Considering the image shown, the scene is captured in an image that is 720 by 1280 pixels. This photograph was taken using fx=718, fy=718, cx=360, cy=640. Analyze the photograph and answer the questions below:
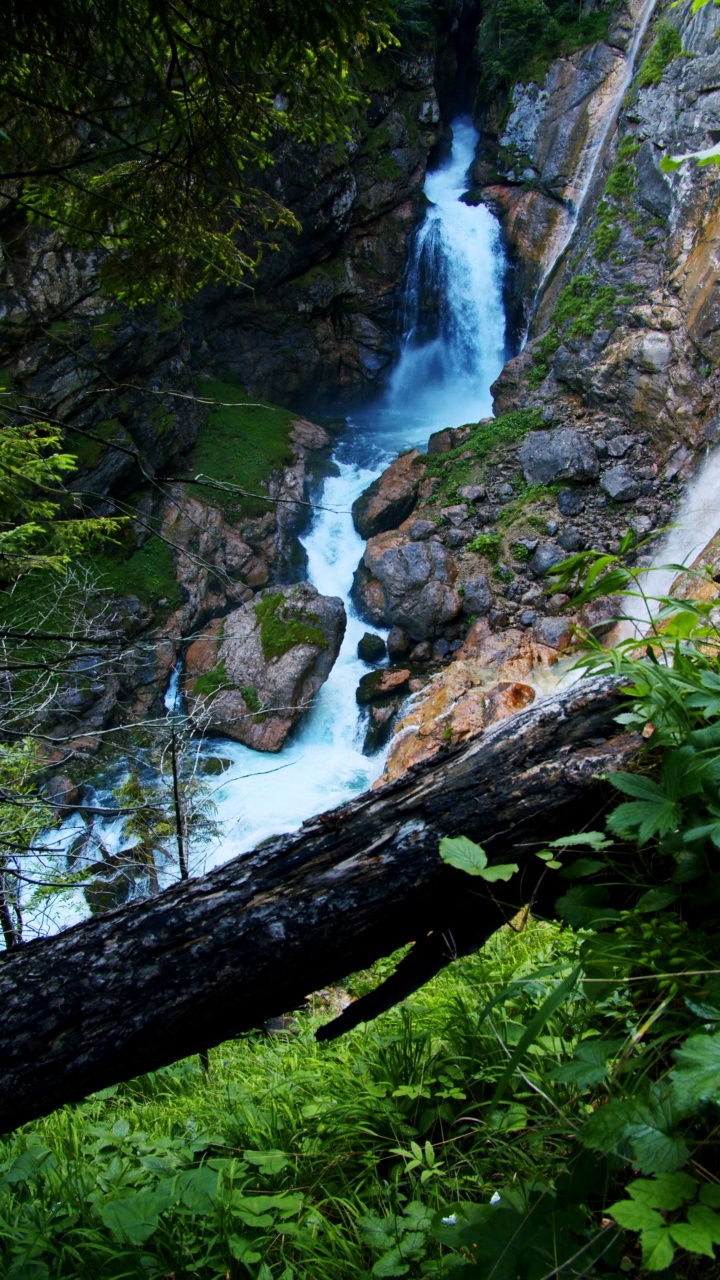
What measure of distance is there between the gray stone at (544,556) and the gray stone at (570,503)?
31.2 inches

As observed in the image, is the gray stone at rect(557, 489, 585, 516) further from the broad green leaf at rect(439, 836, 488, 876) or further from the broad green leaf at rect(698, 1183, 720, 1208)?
the broad green leaf at rect(698, 1183, 720, 1208)

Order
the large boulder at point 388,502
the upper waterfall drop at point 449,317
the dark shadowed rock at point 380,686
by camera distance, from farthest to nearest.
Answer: the upper waterfall drop at point 449,317, the large boulder at point 388,502, the dark shadowed rock at point 380,686

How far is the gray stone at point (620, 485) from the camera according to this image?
1302cm

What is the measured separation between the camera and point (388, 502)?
1559 cm

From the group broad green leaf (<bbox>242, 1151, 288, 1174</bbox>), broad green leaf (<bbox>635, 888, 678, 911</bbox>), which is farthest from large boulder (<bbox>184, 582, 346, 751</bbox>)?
broad green leaf (<bbox>635, 888, 678, 911</bbox>)

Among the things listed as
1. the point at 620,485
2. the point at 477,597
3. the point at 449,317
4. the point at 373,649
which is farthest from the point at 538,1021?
the point at 449,317

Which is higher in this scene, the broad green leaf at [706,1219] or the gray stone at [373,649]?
the gray stone at [373,649]

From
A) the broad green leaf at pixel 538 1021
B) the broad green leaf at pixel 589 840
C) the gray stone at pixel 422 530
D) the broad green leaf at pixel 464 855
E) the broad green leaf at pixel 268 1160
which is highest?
the gray stone at pixel 422 530

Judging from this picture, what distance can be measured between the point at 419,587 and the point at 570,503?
3.26 m

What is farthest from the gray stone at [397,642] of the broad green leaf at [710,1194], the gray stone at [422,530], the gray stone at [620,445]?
the broad green leaf at [710,1194]

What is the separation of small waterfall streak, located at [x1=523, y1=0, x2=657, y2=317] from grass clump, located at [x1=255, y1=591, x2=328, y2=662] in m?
10.6

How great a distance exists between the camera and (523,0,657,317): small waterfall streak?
16.5 m

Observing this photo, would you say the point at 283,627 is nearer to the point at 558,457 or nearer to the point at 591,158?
the point at 558,457

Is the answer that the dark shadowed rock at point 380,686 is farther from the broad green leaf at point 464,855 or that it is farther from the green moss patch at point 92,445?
the broad green leaf at point 464,855
